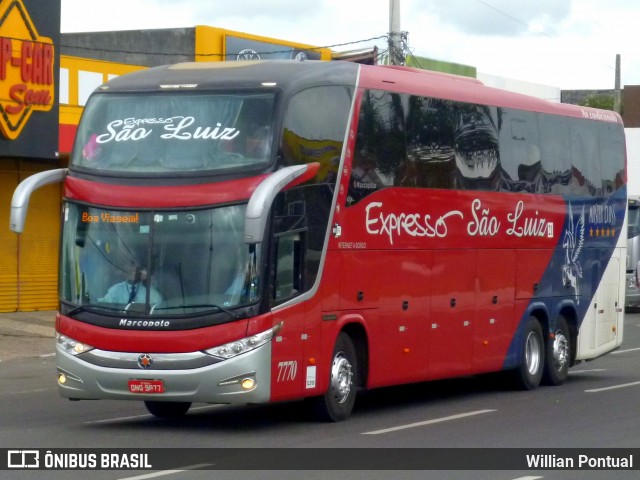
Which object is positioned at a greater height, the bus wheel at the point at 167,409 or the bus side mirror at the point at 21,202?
the bus side mirror at the point at 21,202

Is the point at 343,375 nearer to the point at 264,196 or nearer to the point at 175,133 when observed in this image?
the point at 264,196

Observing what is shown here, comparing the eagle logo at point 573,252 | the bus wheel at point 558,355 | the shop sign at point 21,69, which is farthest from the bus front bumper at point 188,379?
the shop sign at point 21,69

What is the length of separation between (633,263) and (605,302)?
57.7ft

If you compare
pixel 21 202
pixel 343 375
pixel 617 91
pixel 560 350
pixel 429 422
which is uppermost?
pixel 617 91

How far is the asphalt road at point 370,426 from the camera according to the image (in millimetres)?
10711

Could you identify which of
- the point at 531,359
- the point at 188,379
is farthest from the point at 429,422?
the point at 531,359

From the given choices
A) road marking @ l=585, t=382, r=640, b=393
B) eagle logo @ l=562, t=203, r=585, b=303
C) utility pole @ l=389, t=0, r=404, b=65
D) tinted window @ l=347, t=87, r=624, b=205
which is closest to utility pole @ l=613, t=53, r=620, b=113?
utility pole @ l=389, t=0, r=404, b=65

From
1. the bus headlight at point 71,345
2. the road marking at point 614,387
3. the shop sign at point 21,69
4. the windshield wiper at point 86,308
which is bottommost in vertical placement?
the road marking at point 614,387

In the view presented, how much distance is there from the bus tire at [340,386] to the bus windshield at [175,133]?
249 cm

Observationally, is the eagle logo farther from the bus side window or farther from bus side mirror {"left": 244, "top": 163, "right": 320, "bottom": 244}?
bus side mirror {"left": 244, "top": 163, "right": 320, "bottom": 244}

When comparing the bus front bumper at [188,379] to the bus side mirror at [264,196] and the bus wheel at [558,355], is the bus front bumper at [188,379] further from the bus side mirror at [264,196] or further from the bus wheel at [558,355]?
the bus wheel at [558,355]

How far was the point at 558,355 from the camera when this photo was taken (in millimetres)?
19172

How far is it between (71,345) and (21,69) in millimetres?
12378

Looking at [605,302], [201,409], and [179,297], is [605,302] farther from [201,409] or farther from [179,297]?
[179,297]
